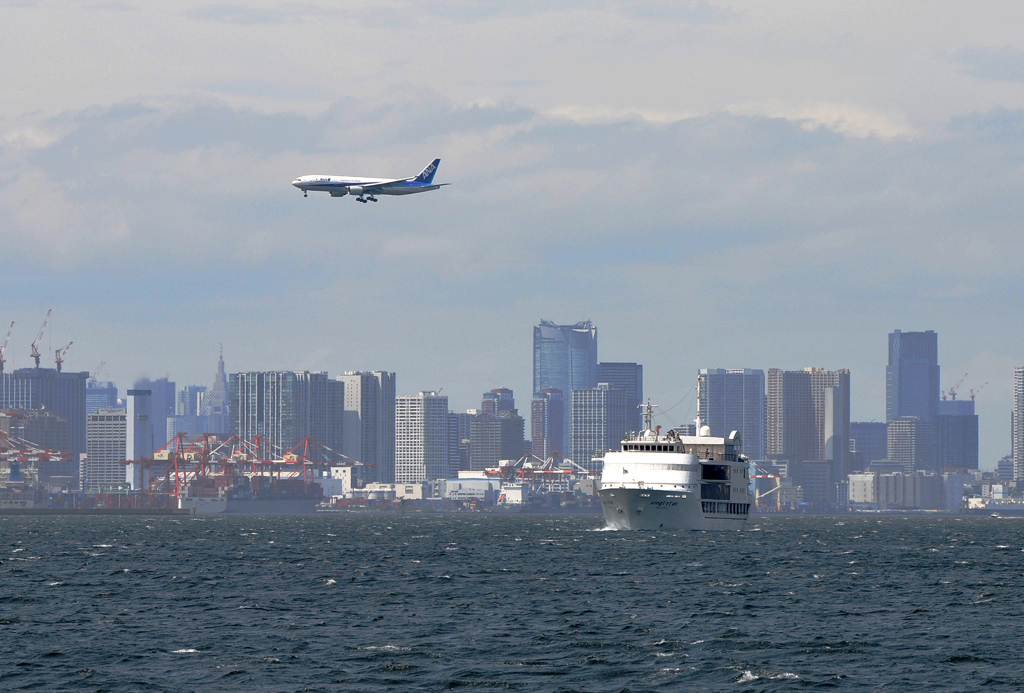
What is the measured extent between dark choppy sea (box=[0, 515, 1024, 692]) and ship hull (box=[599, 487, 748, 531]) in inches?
1996

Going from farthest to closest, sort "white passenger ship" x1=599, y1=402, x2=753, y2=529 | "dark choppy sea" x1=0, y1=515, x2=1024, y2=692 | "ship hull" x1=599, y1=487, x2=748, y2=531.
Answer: "white passenger ship" x1=599, y1=402, x2=753, y2=529 < "ship hull" x1=599, y1=487, x2=748, y2=531 < "dark choppy sea" x1=0, y1=515, x2=1024, y2=692

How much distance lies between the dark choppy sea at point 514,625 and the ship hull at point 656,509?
5070 cm

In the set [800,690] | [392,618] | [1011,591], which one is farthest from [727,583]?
[800,690]

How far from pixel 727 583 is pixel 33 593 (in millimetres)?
44324

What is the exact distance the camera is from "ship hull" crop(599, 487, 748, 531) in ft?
608

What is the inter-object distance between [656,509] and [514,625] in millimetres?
→ 111802

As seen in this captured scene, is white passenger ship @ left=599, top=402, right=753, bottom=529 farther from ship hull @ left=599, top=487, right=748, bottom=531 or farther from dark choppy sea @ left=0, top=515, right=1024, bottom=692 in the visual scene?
dark choppy sea @ left=0, top=515, right=1024, bottom=692

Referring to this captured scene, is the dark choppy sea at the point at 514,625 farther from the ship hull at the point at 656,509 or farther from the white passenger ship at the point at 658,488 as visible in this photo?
the white passenger ship at the point at 658,488

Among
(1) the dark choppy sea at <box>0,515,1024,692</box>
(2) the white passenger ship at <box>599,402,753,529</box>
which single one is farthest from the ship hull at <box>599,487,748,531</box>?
(1) the dark choppy sea at <box>0,515,1024,692</box>

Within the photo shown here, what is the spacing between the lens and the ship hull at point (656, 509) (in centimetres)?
18525

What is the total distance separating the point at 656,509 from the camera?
186m

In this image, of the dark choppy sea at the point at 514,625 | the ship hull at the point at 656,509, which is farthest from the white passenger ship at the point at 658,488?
the dark choppy sea at the point at 514,625

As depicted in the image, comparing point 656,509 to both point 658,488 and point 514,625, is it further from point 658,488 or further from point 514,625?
point 514,625

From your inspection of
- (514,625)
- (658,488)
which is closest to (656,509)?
(658,488)
